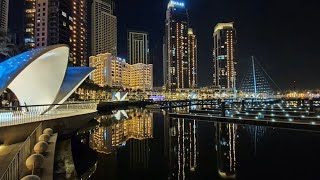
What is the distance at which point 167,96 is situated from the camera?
542ft

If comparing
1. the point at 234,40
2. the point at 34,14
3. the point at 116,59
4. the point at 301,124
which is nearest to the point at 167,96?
the point at 116,59

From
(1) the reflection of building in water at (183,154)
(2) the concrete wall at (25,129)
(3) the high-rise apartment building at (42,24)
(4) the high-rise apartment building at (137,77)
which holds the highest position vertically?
(3) the high-rise apartment building at (42,24)

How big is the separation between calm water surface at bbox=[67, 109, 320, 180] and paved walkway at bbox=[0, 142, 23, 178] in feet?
9.26

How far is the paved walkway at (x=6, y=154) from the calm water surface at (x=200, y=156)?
2.82 meters

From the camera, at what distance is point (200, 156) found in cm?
1625

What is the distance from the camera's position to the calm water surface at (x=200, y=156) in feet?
42.5

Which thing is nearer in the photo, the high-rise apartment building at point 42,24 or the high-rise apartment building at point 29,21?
the high-rise apartment building at point 42,24

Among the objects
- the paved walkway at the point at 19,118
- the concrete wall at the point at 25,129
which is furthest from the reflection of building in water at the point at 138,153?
the paved walkway at the point at 19,118

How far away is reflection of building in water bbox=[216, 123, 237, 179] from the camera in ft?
43.1

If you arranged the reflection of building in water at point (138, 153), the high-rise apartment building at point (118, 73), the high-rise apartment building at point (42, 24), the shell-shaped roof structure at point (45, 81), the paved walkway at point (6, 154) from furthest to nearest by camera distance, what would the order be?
the high-rise apartment building at point (118, 73)
the high-rise apartment building at point (42, 24)
the shell-shaped roof structure at point (45, 81)
the reflection of building in water at point (138, 153)
the paved walkway at point (6, 154)

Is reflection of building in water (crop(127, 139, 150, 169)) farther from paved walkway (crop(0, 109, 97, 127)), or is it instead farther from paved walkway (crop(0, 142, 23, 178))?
paved walkway (crop(0, 109, 97, 127))

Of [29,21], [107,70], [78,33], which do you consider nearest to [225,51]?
[107,70]

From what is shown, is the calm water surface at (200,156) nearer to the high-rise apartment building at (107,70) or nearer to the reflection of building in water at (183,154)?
the reflection of building in water at (183,154)

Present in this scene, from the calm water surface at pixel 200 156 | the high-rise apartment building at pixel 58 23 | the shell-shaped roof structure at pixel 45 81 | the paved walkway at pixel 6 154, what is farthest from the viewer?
the high-rise apartment building at pixel 58 23
